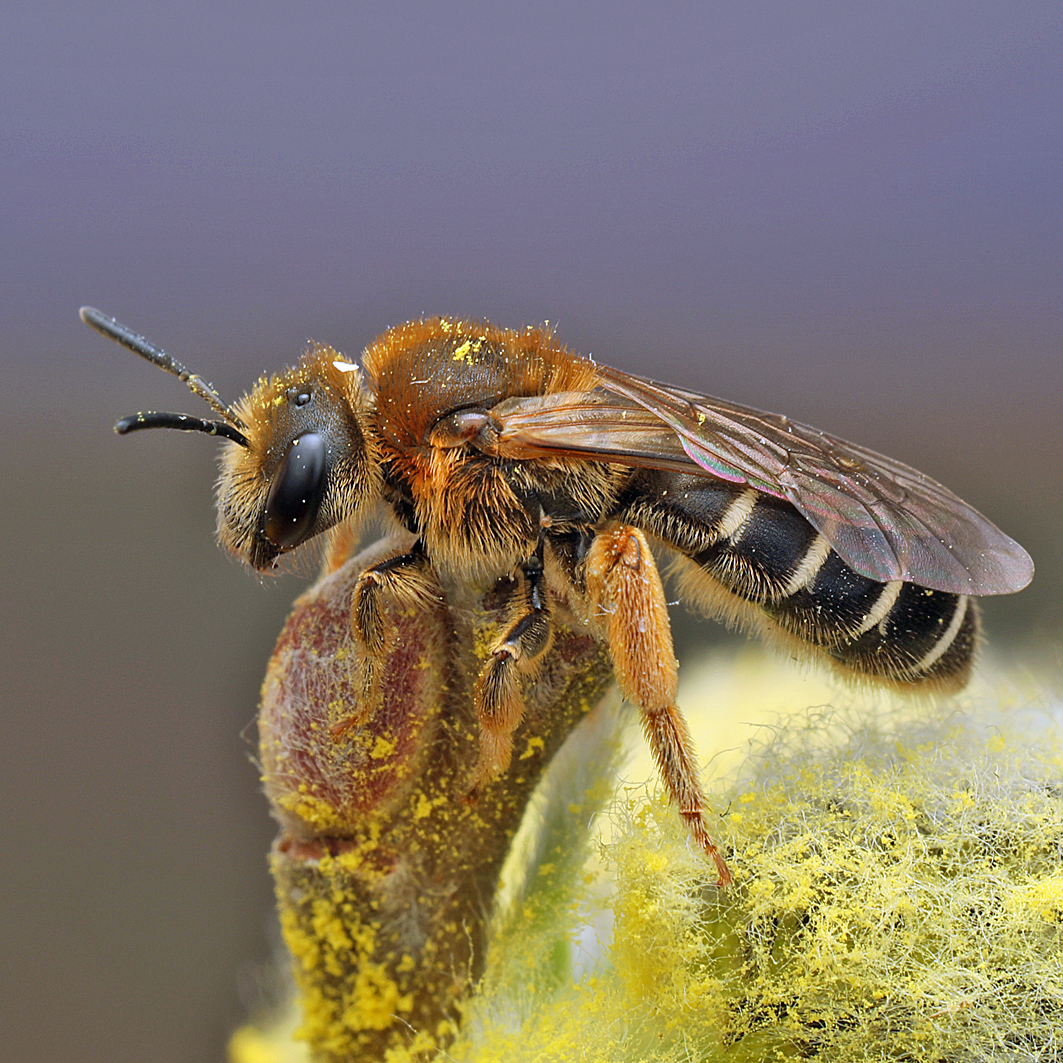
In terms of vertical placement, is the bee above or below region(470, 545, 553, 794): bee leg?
above

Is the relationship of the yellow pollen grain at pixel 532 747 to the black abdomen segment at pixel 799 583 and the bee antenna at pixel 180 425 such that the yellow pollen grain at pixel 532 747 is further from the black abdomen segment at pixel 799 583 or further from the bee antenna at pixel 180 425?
the bee antenna at pixel 180 425

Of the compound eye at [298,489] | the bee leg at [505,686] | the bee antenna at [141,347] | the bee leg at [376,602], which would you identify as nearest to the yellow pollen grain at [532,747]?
the bee leg at [505,686]

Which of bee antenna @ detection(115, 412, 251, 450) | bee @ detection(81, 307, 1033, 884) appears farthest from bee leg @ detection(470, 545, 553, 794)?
bee antenna @ detection(115, 412, 251, 450)

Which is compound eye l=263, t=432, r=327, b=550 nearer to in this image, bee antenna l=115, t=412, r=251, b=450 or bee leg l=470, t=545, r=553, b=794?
bee antenna l=115, t=412, r=251, b=450

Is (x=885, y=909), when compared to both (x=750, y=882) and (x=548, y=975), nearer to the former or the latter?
(x=750, y=882)

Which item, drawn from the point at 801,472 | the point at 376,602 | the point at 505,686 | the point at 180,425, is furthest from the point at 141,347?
the point at 801,472

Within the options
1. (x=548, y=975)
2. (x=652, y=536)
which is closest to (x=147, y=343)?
(x=652, y=536)
